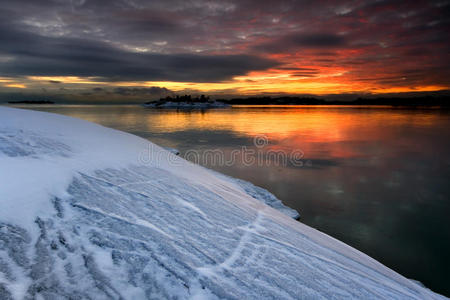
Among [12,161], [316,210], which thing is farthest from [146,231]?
[316,210]

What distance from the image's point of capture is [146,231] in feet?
7.41

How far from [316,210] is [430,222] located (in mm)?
2405

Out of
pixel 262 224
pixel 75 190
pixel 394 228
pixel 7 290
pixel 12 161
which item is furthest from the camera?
pixel 394 228

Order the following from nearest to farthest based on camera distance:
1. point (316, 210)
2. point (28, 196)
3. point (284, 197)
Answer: point (28, 196), point (316, 210), point (284, 197)

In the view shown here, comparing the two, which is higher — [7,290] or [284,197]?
[7,290]

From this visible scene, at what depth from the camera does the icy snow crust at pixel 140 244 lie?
1.68 m

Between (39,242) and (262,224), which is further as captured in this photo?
(262,224)

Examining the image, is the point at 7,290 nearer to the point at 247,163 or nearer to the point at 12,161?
the point at 12,161

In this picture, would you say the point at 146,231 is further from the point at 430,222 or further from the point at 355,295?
the point at 430,222

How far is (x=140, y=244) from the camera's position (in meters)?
2.07

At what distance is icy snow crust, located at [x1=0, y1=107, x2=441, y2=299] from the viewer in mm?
1676

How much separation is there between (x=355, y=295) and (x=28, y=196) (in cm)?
321

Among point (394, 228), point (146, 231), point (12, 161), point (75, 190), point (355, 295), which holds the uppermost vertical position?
point (12, 161)

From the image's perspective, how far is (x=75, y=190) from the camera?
8.55 feet
